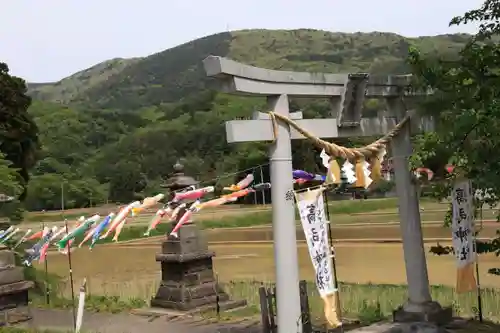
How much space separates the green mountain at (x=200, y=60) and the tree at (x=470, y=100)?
12372 cm

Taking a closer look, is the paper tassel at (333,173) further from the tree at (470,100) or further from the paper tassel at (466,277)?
the paper tassel at (466,277)

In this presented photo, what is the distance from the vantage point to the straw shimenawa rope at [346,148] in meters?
6.89

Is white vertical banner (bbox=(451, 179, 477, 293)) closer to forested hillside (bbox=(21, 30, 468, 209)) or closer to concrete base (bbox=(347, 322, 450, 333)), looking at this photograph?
concrete base (bbox=(347, 322, 450, 333))

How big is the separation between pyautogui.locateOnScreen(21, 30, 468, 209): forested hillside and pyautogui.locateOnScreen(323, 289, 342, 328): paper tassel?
2635 millimetres

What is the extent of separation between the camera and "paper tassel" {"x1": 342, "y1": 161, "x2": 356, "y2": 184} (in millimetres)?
7473

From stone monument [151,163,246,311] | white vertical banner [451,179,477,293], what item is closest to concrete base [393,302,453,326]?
white vertical banner [451,179,477,293]

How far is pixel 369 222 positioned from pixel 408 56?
26.0 meters

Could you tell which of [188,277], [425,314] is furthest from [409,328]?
[188,277]

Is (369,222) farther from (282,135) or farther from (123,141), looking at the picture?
(123,141)

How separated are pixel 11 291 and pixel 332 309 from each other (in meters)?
7.28

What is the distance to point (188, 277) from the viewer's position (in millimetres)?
12523

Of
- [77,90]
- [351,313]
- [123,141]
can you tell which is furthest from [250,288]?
[77,90]

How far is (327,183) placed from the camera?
7.26 meters

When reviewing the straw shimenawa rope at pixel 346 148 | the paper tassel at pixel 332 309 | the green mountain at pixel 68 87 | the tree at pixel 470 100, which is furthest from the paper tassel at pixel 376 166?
the green mountain at pixel 68 87
